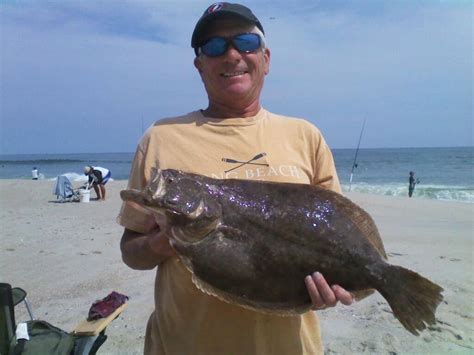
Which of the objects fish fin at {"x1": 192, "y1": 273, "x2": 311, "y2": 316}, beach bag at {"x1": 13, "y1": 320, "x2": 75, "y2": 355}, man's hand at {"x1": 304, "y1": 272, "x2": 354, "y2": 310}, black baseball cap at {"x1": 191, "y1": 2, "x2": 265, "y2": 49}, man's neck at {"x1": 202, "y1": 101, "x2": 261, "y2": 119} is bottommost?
beach bag at {"x1": 13, "y1": 320, "x2": 75, "y2": 355}

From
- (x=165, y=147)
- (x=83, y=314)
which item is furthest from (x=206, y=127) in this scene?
(x=83, y=314)

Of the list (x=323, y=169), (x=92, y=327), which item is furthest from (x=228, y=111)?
(x=92, y=327)

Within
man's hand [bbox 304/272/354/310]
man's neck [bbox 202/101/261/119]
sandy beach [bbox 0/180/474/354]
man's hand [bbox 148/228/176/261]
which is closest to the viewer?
man's hand [bbox 304/272/354/310]

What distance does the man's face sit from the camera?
8.63 feet

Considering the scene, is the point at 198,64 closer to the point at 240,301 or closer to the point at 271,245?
the point at 271,245

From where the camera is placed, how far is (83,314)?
629cm

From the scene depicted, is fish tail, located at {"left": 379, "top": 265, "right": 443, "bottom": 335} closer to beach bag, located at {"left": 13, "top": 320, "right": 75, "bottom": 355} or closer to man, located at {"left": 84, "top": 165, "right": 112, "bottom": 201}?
beach bag, located at {"left": 13, "top": 320, "right": 75, "bottom": 355}

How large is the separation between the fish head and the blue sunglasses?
33.0 inches

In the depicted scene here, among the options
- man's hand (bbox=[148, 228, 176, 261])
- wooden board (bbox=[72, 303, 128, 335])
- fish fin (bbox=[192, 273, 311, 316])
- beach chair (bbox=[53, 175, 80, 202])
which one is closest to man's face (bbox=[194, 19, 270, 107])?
man's hand (bbox=[148, 228, 176, 261])

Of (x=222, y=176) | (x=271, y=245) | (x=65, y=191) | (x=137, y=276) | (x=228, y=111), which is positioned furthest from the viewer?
(x=65, y=191)

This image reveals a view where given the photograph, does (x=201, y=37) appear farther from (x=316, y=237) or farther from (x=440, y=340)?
(x=440, y=340)

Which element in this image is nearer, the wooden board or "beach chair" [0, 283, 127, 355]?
"beach chair" [0, 283, 127, 355]

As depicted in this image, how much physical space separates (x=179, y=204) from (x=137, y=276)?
6055 mm

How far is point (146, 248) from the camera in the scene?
240 cm
